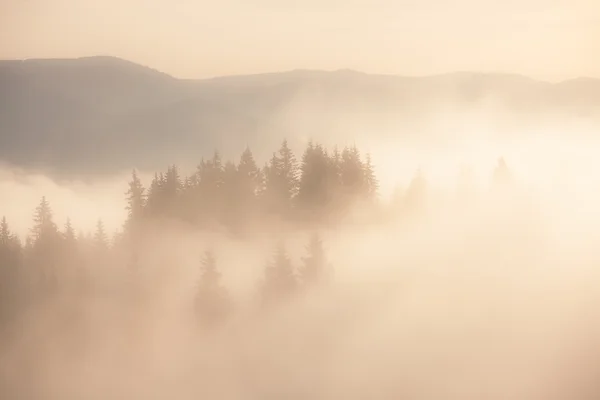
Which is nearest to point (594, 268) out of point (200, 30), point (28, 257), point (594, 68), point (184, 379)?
point (594, 68)

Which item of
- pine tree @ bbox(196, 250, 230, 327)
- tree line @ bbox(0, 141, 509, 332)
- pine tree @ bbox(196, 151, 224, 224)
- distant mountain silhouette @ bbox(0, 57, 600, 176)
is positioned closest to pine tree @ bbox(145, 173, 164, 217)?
tree line @ bbox(0, 141, 509, 332)

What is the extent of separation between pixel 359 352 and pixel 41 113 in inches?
158

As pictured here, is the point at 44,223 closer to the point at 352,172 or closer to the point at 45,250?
the point at 45,250

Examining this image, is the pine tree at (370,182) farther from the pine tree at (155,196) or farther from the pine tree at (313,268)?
the pine tree at (155,196)

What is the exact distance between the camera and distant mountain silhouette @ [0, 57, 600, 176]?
20.4ft

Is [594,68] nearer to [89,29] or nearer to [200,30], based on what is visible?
[200,30]

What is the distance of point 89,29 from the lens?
6359 millimetres

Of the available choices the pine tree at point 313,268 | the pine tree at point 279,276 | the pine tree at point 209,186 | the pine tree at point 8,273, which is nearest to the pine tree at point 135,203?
the pine tree at point 209,186

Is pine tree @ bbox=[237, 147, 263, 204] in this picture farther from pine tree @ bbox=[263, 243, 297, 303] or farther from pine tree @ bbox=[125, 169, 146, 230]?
pine tree @ bbox=[125, 169, 146, 230]

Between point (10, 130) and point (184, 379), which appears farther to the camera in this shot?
point (10, 130)

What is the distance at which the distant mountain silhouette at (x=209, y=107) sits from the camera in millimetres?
6207

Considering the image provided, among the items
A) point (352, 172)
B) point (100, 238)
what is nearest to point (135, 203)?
point (100, 238)

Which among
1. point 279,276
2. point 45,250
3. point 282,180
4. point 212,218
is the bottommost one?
point 279,276

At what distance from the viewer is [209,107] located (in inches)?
249
